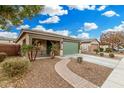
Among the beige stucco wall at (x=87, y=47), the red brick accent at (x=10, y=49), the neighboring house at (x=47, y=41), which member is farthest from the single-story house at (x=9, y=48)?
the beige stucco wall at (x=87, y=47)

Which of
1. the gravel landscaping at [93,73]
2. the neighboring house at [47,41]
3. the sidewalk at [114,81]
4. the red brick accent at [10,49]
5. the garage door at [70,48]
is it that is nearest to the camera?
the sidewalk at [114,81]

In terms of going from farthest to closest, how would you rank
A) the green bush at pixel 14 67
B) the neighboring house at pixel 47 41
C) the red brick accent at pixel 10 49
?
1. the red brick accent at pixel 10 49
2. the neighboring house at pixel 47 41
3. the green bush at pixel 14 67

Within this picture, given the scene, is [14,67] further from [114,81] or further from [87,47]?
[87,47]

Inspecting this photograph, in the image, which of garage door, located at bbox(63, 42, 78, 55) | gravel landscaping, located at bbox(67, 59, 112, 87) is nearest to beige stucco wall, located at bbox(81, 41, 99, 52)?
garage door, located at bbox(63, 42, 78, 55)

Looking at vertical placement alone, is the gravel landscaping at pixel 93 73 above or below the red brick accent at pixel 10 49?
below

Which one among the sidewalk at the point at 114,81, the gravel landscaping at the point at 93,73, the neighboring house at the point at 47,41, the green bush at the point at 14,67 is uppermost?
the neighboring house at the point at 47,41

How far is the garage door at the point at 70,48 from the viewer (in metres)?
18.8

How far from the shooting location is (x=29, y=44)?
517 inches

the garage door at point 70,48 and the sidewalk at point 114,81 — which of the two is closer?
the sidewalk at point 114,81

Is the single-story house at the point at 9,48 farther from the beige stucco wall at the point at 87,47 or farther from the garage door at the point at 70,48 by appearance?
the beige stucco wall at the point at 87,47

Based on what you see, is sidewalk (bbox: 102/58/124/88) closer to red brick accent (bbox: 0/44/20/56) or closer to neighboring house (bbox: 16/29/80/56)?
neighboring house (bbox: 16/29/80/56)

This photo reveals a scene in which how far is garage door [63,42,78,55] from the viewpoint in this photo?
18756 millimetres
